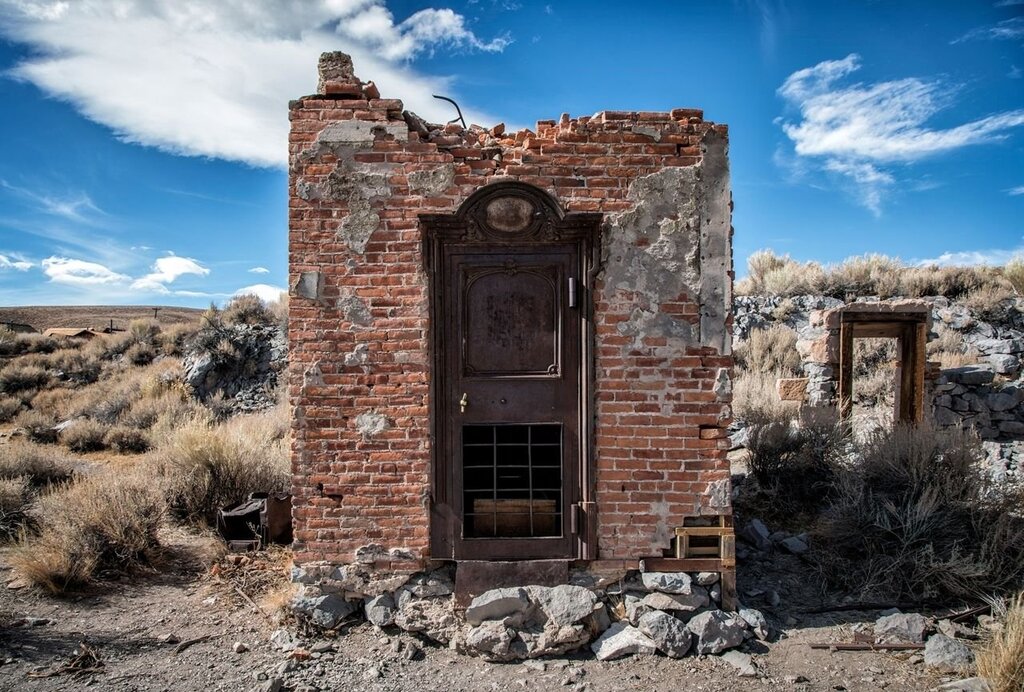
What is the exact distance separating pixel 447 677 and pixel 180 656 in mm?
1931

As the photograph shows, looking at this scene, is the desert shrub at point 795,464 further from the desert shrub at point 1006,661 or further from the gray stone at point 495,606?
the gray stone at point 495,606

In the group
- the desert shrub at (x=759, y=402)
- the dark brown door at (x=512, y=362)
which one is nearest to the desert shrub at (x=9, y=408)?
the dark brown door at (x=512, y=362)

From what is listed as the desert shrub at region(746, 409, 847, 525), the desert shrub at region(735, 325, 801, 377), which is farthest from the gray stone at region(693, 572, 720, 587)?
the desert shrub at region(735, 325, 801, 377)

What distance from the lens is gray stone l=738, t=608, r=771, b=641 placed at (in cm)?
467

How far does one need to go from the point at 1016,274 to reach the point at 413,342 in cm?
1942

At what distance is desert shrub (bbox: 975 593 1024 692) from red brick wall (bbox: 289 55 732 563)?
187 centimetres

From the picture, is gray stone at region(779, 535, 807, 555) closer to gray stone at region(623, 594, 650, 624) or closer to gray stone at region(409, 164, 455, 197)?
gray stone at region(623, 594, 650, 624)

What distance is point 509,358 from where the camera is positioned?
484 centimetres

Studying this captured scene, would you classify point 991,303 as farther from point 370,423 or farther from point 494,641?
point 370,423

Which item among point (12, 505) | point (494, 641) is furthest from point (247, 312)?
point (494, 641)

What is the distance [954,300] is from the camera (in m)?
16.6

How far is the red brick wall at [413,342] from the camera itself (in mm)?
4781

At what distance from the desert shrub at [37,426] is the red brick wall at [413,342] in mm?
10352

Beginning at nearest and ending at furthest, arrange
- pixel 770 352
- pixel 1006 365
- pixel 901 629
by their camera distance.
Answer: pixel 901 629
pixel 1006 365
pixel 770 352
